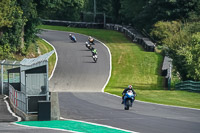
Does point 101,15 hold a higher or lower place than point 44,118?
higher

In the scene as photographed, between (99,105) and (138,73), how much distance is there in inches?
832

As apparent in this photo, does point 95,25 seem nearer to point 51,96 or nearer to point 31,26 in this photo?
point 31,26

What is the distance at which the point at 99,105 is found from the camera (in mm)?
26984

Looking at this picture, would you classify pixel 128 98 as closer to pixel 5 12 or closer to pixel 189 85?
pixel 189 85

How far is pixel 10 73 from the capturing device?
102ft

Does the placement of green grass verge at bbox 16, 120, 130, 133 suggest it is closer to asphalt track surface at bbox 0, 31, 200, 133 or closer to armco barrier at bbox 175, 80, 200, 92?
asphalt track surface at bbox 0, 31, 200, 133

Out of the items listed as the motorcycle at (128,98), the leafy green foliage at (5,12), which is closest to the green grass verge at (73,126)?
the motorcycle at (128,98)

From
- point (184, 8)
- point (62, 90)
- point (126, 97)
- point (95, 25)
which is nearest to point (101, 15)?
point (95, 25)

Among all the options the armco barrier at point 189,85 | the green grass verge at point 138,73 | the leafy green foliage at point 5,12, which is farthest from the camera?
the leafy green foliage at point 5,12

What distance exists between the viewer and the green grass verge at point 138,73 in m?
34.6

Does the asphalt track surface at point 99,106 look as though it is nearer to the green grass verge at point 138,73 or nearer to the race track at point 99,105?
the race track at point 99,105

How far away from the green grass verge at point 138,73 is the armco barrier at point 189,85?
1157 mm

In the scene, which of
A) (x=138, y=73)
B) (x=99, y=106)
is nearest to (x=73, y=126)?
(x=99, y=106)

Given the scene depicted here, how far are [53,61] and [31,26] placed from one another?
6.50m
